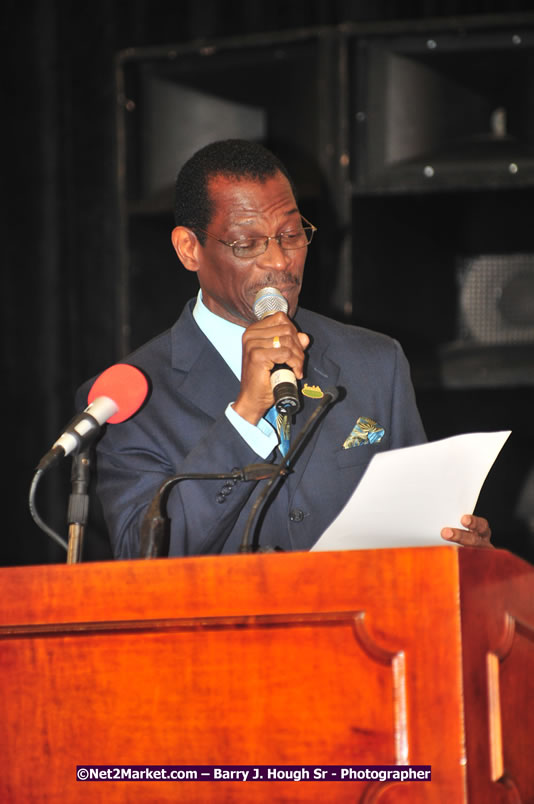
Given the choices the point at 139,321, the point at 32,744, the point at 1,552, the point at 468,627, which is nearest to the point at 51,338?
the point at 139,321

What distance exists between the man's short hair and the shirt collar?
0.51 ft

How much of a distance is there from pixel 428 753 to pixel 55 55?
302 cm

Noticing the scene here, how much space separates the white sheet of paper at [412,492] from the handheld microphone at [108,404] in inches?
17.0

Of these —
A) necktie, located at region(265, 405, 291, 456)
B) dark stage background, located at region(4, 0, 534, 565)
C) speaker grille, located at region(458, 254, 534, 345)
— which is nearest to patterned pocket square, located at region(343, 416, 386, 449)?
necktie, located at region(265, 405, 291, 456)

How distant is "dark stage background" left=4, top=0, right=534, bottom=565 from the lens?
3.16 m

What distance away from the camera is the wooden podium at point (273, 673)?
1.24 metres

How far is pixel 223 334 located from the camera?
2215mm

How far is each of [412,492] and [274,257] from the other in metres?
0.79

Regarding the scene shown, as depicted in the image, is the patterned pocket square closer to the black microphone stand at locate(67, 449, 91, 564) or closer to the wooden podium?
the black microphone stand at locate(67, 449, 91, 564)

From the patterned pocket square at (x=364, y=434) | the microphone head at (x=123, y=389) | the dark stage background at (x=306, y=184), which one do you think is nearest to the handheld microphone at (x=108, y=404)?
the microphone head at (x=123, y=389)

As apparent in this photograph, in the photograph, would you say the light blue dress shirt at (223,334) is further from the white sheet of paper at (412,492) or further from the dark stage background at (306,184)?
the dark stage background at (306,184)

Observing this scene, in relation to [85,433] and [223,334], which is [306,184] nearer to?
[223,334]

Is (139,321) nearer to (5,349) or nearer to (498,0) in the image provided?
(5,349)

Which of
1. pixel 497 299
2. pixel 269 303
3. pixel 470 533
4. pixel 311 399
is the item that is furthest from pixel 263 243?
pixel 497 299
